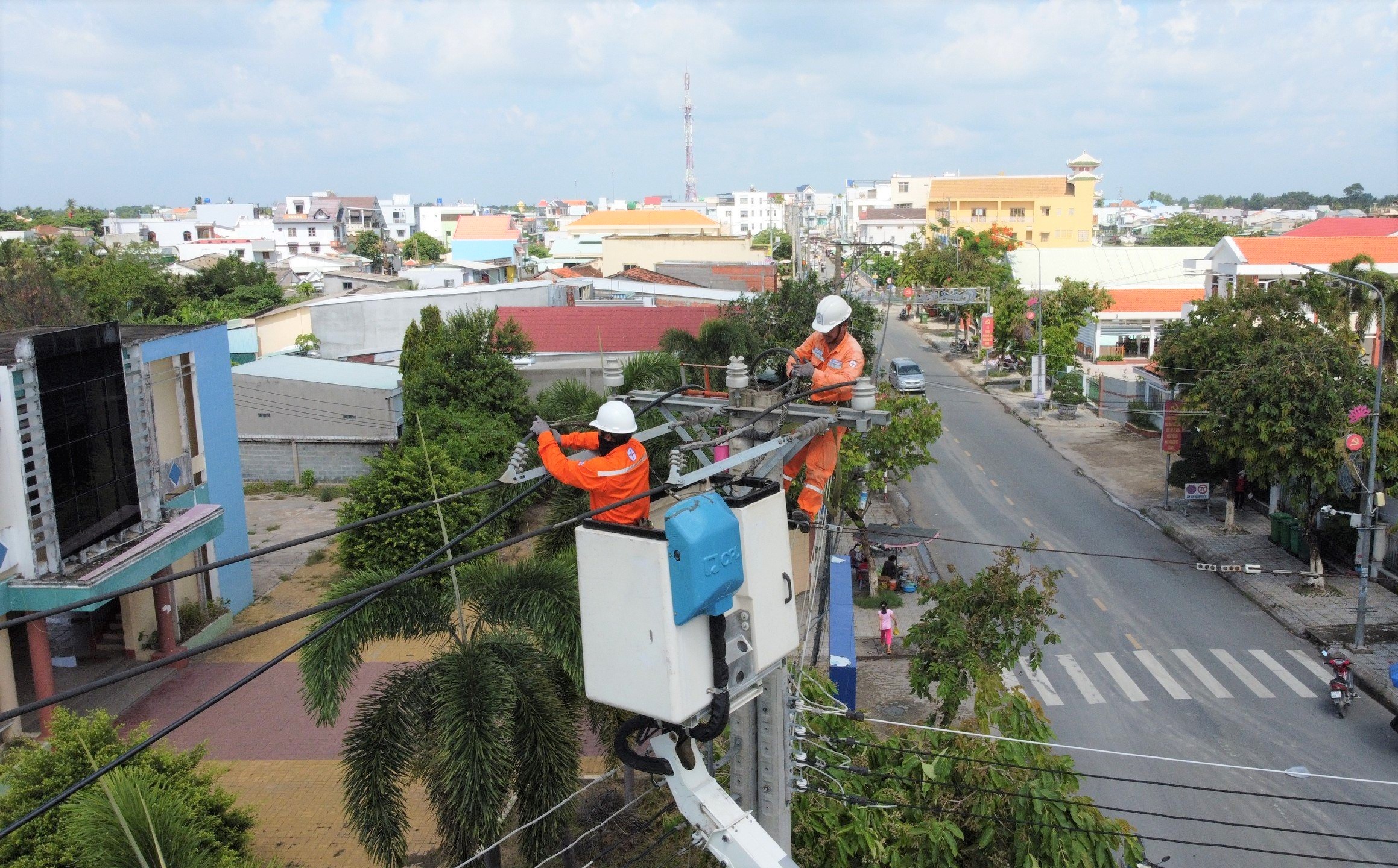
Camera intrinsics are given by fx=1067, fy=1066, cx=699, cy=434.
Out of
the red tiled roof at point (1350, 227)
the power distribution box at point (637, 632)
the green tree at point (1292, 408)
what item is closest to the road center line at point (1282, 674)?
the green tree at point (1292, 408)

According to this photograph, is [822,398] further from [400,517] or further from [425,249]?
[425,249]

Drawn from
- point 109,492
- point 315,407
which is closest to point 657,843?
point 109,492

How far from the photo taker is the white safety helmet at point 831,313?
910cm

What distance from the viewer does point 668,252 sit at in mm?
73625

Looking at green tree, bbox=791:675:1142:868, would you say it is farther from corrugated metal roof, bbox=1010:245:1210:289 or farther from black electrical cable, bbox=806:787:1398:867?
corrugated metal roof, bbox=1010:245:1210:289

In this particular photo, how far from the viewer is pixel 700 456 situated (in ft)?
27.2

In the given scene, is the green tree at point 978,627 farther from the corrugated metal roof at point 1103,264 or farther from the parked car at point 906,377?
the corrugated metal roof at point 1103,264

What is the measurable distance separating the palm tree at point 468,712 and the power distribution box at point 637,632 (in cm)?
378

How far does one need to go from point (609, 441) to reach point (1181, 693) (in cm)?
1445

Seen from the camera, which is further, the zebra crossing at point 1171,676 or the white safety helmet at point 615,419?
the zebra crossing at point 1171,676

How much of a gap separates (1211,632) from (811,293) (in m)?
13.2

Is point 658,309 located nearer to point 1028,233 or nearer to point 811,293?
point 811,293

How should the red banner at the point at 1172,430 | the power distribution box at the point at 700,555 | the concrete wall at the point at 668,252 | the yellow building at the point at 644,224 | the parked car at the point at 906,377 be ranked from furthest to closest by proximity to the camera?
1. the yellow building at the point at 644,224
2. the concrete wall at the point at 668,252
3. the parked car at the point at 906,377
4. the red banner at the point at 1172,430
5. the power distribution box at the point at 700,555

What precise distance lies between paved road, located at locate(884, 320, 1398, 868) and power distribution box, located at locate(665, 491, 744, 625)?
7.49 metres
